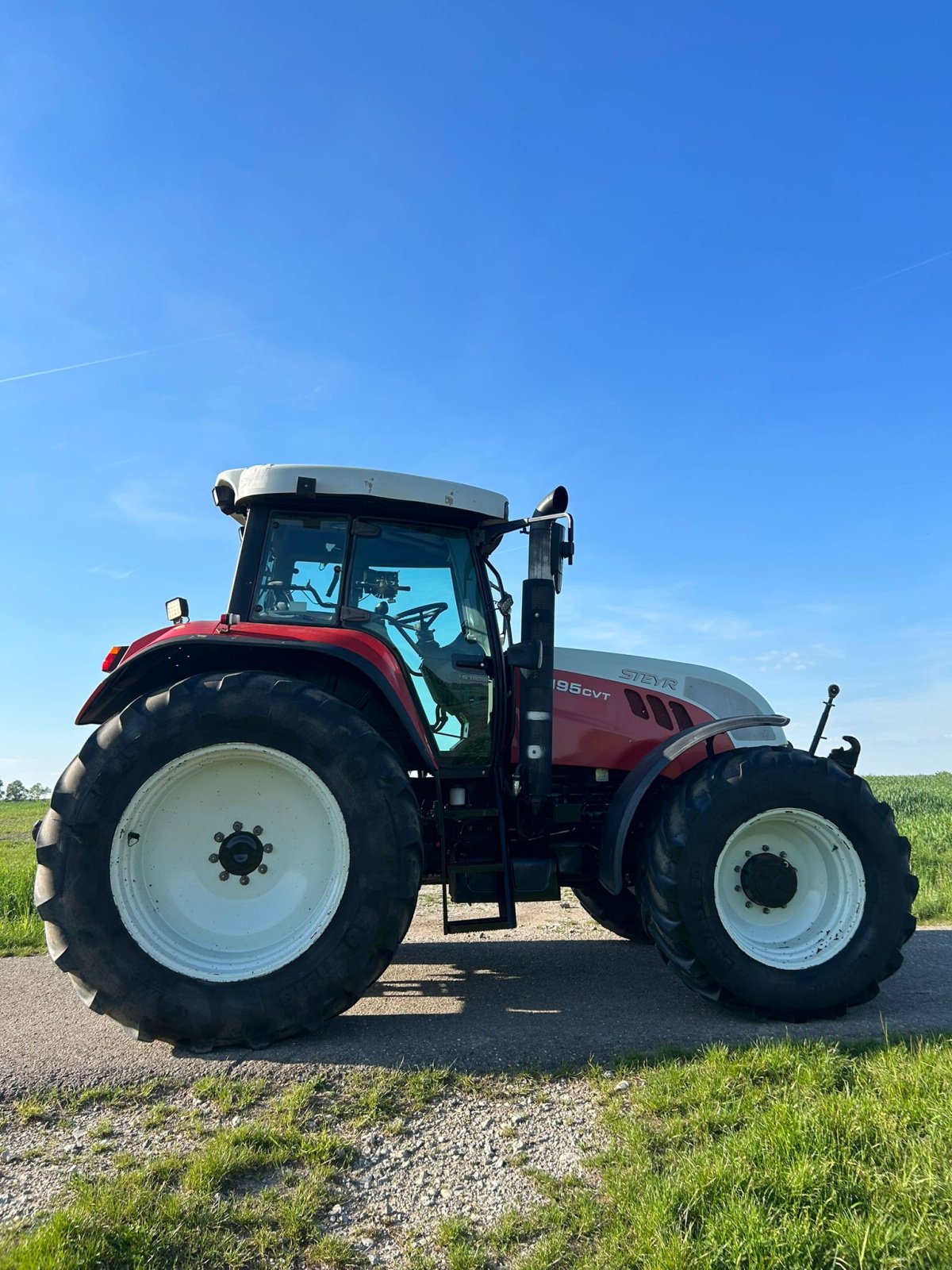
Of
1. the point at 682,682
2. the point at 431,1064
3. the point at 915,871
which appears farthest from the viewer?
the point at 915,871

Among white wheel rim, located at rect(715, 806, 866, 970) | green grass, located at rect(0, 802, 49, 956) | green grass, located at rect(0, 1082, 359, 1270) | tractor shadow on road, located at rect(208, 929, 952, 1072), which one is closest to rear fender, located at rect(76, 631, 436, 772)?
tractor shadow on road, located at rect(208, 929, 952, 1072)

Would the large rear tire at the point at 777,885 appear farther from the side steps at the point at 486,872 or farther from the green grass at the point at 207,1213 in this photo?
the green grass at the point at 207,1213

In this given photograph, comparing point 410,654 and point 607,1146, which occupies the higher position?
point 410,654

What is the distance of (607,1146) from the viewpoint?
2.76 m

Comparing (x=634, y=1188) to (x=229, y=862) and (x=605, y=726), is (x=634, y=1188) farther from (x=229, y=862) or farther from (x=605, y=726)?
(x=605, y=726)

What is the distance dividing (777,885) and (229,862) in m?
2.73

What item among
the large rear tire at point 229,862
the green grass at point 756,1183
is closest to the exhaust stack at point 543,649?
the large rear tire at point 229,862

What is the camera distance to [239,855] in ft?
13.1

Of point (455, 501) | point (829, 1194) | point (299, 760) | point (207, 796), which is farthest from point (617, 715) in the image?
point (829, 1194)

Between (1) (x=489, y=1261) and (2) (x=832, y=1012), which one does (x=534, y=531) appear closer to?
(2) (x=832, y=1012)

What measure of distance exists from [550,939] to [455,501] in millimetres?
3484

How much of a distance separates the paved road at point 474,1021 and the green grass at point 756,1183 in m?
0.62

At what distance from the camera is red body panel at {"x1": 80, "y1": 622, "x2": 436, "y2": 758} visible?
13.5 feet

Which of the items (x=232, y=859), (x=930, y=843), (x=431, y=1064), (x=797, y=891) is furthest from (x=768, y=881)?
(x=930, y=843)
